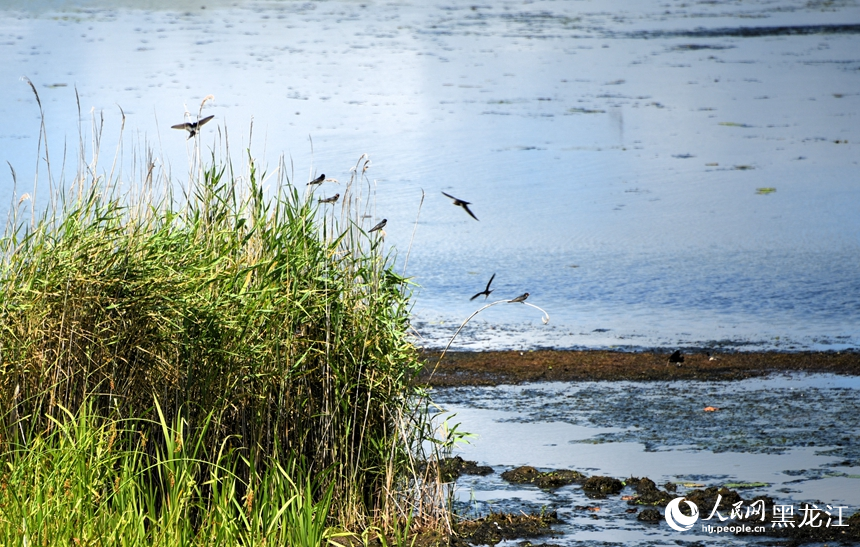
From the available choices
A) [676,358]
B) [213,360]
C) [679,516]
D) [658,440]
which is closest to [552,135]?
[676,358]

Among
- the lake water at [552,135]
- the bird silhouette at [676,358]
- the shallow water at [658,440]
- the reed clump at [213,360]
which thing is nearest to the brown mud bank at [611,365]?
the bird silhouette at [676,358]

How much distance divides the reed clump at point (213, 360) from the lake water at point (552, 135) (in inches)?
21.2

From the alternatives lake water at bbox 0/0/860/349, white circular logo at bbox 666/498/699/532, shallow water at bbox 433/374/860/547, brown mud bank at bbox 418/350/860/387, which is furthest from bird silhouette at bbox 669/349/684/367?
white circular logo at bbox 666/498/699/532

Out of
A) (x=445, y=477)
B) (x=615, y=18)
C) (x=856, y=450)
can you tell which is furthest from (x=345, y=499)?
(x=615, y=18)

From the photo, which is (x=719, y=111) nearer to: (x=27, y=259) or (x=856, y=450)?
(x=856, y=450)

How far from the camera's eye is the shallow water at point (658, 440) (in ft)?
19.0

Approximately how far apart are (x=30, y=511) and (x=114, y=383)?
867 millimetres

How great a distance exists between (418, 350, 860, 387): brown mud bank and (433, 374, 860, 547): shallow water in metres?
0.18

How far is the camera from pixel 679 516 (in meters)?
5.57

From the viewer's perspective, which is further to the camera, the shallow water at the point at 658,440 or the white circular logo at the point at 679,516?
the shallow water at the point at 658,440

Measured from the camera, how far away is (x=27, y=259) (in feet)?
17.7

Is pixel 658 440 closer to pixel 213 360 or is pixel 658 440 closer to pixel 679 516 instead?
pixel 679 516

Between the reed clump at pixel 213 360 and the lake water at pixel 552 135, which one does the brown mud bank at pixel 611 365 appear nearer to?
the lake water at pixel 552 135

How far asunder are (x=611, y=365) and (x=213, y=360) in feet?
13.2
